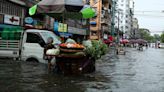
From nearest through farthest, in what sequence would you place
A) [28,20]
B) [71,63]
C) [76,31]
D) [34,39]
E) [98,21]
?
[71,63]
[34,39]
[28,20]
[76,31]
[98,21]

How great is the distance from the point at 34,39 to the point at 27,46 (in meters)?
0.47

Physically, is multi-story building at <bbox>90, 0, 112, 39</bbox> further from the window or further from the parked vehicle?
the window

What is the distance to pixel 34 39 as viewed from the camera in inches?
659

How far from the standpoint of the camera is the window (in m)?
16.5

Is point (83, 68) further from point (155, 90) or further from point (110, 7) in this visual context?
point (110, 7)

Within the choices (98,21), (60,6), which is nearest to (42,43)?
(60,6)

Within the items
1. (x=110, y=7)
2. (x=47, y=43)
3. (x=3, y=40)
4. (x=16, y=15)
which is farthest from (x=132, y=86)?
(x=110, y=7)

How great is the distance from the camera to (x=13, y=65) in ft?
53.8

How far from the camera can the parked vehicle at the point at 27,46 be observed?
650 inches

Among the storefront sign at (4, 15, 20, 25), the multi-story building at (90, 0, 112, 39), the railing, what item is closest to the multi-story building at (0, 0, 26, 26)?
the storefront sign at (4, 15, 20, 25)

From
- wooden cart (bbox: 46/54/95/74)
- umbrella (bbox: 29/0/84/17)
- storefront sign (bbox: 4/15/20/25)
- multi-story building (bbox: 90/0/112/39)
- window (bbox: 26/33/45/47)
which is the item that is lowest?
wooden cart (bbox: 46/54/95/74)

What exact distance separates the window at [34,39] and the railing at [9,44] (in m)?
0.71

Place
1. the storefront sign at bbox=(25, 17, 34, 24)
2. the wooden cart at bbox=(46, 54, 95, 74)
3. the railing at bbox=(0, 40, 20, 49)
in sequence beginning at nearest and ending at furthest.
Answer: the wooden cart at bbox=(46, 54, 95, 74)
the railing at bbox=(0, 40, 20, 49)
the storefront sign at bbox=(25, 17, 34, 24)

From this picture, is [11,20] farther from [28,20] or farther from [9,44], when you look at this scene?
[9,44]
